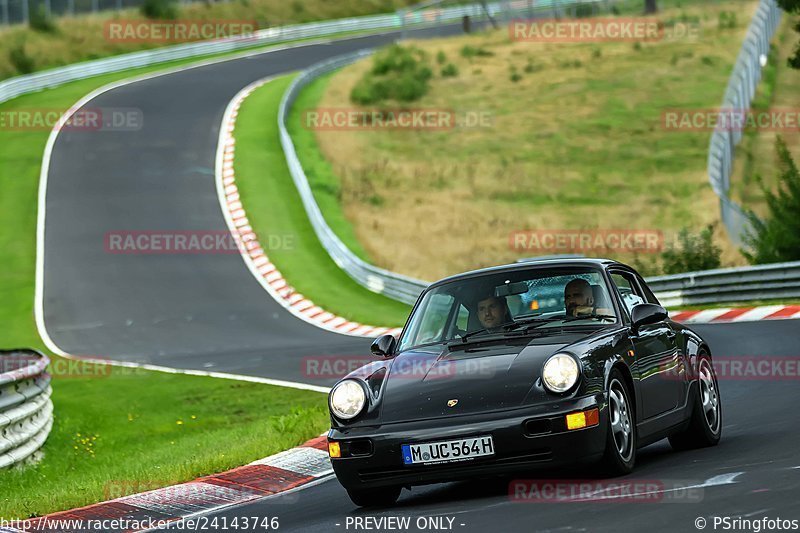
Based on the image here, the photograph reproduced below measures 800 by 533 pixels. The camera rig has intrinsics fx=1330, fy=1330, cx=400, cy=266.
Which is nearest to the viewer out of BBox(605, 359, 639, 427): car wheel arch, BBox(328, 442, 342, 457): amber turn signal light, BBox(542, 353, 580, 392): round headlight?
BBox(542, 353, 580, 392): round headlight

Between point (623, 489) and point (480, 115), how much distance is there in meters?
44.6

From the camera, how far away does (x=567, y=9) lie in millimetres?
70875

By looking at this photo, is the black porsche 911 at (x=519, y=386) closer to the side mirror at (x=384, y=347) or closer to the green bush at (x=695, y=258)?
the side mirror at (x=384, y=347)

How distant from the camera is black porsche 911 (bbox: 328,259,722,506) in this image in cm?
751

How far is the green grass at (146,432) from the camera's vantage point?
10.3 m

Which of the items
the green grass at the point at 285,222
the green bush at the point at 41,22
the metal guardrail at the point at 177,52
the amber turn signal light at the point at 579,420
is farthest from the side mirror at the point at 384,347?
the green bush at the point at 41,22

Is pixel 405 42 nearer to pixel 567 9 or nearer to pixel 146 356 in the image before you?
pixel 567 9

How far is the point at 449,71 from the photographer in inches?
2244

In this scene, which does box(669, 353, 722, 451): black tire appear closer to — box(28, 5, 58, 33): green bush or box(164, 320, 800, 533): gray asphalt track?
box(164, 320, 800, 533): gray asphalt track

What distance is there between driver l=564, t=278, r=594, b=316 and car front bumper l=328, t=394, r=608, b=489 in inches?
46.6

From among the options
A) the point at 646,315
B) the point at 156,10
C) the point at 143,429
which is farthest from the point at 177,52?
the point at 646,315

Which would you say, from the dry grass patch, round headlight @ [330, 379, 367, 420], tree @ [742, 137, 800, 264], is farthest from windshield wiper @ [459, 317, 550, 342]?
the dry grass patch

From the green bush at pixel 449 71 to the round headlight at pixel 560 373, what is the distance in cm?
4976

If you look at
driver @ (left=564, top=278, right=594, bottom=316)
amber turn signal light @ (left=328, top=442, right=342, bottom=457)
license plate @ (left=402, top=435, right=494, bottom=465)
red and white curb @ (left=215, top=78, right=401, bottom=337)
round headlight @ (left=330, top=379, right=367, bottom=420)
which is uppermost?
driver @ (left=564, top=278, right=594, bottom=316)
